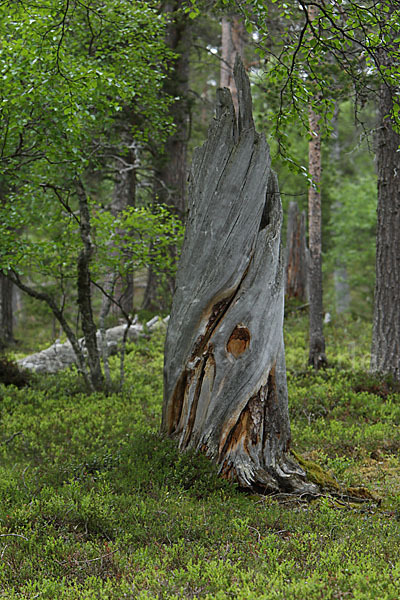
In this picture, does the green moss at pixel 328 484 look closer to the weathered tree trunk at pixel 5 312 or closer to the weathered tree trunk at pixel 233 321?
the weathered tree trunk at pixel 233 321

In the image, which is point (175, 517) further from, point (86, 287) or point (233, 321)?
point (86, 287)

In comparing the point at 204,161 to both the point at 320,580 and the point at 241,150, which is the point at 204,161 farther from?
the point at 320,580

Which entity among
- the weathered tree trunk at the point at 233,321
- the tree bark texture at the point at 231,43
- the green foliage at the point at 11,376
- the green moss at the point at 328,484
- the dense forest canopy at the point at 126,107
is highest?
the tree bark texture at the point at 231,43

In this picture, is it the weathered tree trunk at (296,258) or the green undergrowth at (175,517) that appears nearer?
the green undergrowth at (175,517)

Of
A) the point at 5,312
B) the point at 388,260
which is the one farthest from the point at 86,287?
the point at 5,312

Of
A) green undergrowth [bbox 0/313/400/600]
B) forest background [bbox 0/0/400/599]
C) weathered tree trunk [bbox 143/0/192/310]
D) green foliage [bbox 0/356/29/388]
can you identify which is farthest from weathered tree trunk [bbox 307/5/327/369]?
green foliage [bbox 0/356/29/388]

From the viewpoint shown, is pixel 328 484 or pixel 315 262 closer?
pixel 328 484

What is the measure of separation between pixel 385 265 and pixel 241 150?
5235 mm

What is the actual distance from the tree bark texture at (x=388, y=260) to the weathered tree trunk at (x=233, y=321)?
15.6 ft

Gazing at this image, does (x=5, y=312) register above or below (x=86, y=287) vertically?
below

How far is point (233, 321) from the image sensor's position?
6.20 meters

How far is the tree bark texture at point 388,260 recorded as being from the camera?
10.4m

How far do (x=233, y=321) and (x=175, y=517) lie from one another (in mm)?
2259

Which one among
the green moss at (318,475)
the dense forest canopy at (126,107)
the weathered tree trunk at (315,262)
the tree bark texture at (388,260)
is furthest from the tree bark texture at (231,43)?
the green moss at (318,475)
